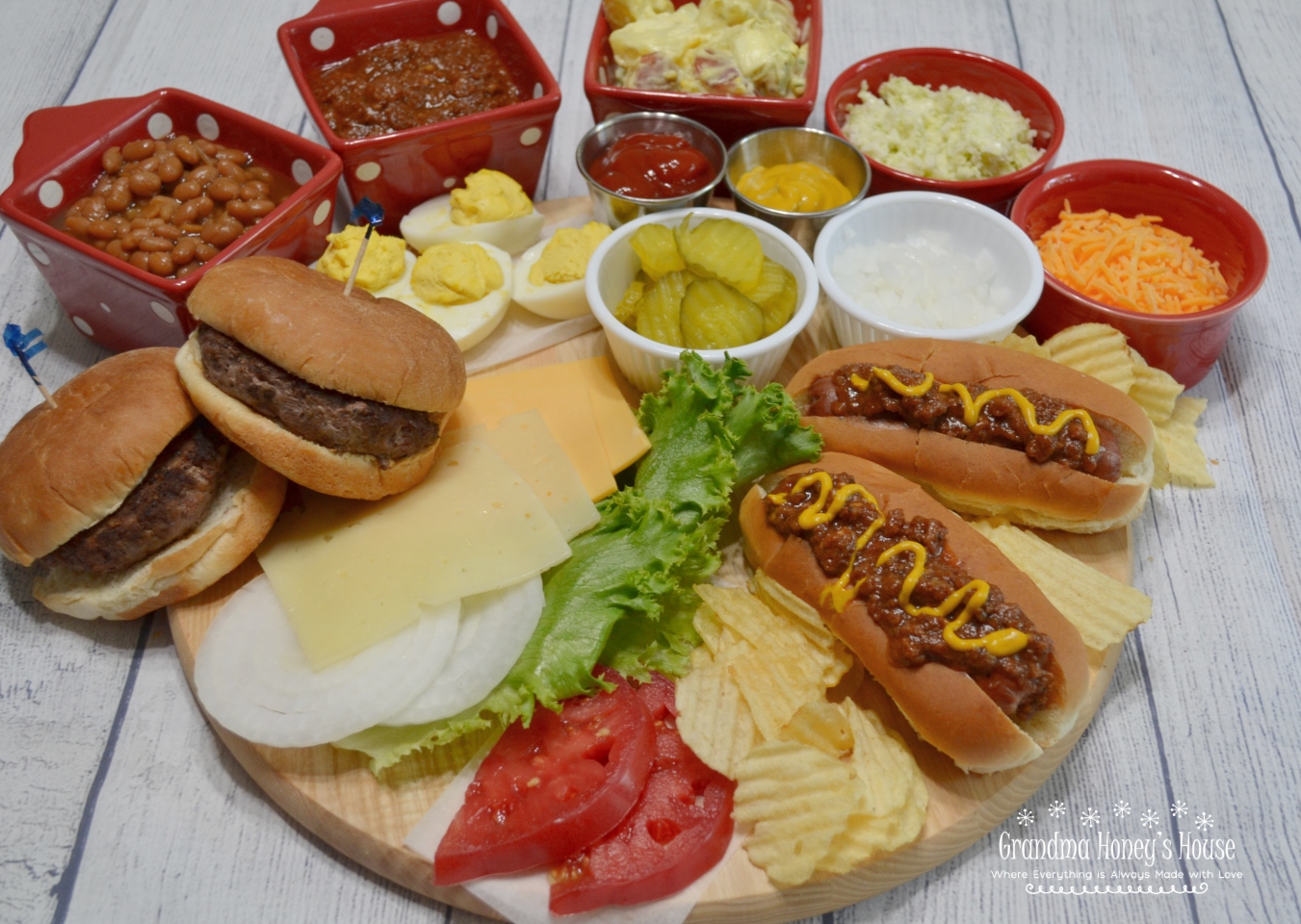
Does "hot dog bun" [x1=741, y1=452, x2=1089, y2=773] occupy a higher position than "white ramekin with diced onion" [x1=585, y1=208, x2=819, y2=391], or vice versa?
"white ramekin with diced onion" [x1=585, y1=208, x2=819, y2=391]

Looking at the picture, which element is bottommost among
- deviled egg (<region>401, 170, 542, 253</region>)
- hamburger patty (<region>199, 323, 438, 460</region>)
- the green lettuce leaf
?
the green lettuce leaf

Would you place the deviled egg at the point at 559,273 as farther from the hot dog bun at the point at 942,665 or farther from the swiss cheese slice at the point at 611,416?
the hot dog bun at the point at 942,665

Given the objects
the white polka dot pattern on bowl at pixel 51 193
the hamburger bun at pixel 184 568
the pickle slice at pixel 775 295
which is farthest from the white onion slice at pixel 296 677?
the white polka dot pattern on bowl at pixel 51 193

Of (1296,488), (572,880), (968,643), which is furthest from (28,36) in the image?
(1296,488)

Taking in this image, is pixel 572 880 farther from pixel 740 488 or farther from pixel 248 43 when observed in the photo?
pixel 248 43

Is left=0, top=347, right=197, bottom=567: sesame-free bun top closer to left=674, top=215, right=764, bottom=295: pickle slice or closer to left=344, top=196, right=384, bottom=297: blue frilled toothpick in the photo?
left=344, top=196, right=384, bottom=297: blue frilled toothpick

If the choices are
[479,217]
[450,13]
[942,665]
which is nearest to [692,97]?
[479,217]

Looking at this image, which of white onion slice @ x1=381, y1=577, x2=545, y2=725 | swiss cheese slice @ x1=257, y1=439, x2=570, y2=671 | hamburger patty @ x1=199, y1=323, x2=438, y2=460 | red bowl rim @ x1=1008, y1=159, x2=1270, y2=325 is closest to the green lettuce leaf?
white onion slice @ x1=381, y1=577, x2=545, y2=725

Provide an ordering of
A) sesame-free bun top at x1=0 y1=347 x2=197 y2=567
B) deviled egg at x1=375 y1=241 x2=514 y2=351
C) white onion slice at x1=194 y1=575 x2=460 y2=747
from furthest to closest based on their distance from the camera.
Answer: deviled egg at x1=375 y1=241 x2=514 y2=351 → sesame-free bun top at x1=0 y1=347 x2=197 y2=567 → white onion slice at x1=194 y1=575 x2=460 y2=747
